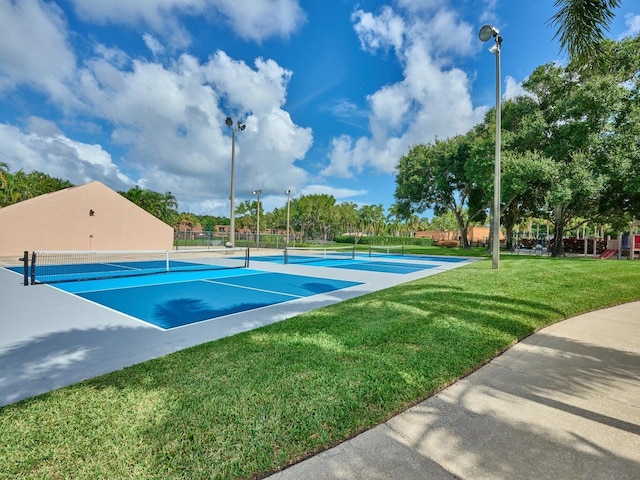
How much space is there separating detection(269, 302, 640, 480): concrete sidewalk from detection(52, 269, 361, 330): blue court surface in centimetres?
428

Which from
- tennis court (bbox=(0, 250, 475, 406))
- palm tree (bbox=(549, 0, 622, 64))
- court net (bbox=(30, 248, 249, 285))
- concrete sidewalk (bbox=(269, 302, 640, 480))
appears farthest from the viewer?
court net (bbox=(30, 248, 249, 285))

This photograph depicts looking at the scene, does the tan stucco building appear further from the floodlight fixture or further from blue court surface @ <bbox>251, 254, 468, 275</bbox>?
the floodlight fixture

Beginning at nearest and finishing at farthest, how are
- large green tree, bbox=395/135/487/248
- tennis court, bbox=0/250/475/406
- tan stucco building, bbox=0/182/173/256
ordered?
1. tennis court, bbox=0/250/475/406
2. tan stucco building, bbox=0/182/173/256
3. large green tree, bbox=395/135/487/248

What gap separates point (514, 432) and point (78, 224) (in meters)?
25.3

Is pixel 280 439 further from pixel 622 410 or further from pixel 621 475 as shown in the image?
pixel 622 410

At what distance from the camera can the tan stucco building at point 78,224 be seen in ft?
59.8

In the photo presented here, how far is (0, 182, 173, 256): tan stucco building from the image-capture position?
59.8 feet

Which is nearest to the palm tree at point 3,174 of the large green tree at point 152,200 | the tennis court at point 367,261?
the large green tree at point 152,200

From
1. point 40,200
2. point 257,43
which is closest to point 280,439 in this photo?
point 257,43

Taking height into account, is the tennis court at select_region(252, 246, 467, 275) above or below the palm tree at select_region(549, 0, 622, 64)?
below

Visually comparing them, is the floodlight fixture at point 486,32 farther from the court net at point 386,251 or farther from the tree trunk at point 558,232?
the court net at point 386,251

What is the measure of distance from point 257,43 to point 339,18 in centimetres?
621

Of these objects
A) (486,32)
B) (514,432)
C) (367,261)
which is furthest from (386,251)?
(514,432)

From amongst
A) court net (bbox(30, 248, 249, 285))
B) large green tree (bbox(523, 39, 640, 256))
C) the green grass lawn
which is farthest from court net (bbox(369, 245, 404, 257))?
the green grass lawn
